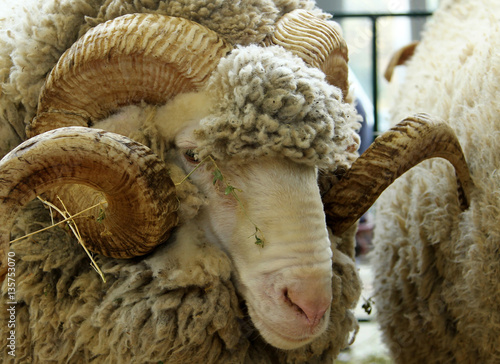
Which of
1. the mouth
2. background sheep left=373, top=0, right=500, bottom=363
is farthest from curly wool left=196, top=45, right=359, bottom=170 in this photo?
background sheep left=373, top=0, right=500, bottom=363

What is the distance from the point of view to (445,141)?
203 cm

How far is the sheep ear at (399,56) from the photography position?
3.81 meters

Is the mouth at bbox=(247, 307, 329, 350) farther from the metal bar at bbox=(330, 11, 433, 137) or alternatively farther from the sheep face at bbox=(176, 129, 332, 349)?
→ the metal bar at bbox=(330, 11, 433, 137)

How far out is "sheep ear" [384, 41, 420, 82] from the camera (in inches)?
150

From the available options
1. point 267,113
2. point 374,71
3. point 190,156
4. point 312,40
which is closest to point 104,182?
point 190,156

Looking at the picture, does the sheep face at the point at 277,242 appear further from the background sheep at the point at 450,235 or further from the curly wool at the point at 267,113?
the background sheep at the point at 450,235

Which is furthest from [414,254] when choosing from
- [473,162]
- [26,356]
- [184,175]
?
[26,356]

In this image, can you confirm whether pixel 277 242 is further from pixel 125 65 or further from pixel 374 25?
pixel 374 25

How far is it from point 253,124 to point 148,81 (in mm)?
400

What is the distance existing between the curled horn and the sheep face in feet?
0.65

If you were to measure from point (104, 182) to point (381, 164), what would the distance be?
96 centimetres

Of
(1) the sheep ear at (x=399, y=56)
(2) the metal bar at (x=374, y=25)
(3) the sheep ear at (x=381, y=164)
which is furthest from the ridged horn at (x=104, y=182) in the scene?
(1) the sheep ear at (x=399, y=56)

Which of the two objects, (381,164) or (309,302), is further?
(381,164)

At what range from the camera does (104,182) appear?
147 centimetres
